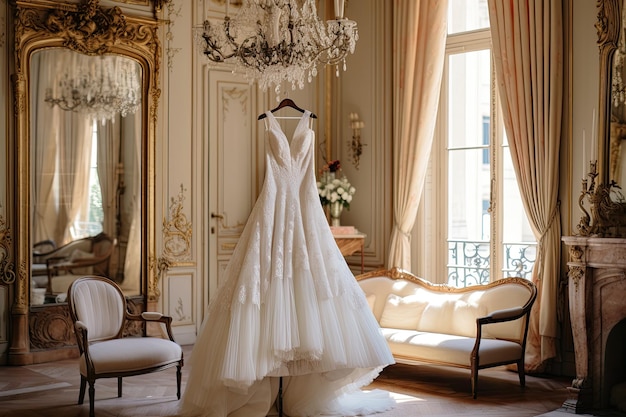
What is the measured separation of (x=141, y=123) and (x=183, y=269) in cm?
143

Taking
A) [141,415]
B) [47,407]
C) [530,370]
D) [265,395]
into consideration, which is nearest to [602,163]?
[530,370]

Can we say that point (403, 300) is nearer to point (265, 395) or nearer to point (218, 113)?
point (265, 395)

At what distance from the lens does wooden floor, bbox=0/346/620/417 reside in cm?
485

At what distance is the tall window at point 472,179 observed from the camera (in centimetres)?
673

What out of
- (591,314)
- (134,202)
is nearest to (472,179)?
(591,314)

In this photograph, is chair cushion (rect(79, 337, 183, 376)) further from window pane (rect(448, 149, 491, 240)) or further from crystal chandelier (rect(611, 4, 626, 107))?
crystal chandelier (rect(611, 4, 626, 107))

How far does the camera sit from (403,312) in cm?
620

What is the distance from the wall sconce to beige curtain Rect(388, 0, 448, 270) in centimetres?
47

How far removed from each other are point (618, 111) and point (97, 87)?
4.35 m

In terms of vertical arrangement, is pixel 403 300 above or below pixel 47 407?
above

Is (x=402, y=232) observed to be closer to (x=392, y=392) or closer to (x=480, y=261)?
Answer: (x=480, y=261)

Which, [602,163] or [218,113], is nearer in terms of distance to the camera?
[602,163]

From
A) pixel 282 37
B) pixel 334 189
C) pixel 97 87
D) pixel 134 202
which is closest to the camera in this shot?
pixel 282 37

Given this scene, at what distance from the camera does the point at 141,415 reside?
4727 mm
